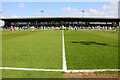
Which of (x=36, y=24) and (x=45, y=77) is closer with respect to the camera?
(x=45, y=77)

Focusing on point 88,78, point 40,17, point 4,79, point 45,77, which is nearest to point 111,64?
point 88,78

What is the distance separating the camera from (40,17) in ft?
477

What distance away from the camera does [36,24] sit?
153 m

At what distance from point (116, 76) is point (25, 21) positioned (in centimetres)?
14600

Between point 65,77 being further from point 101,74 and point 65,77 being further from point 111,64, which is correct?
point 111,64

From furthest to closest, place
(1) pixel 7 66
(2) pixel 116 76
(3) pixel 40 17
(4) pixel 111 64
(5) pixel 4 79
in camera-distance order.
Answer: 1. (3) pixel 40 17
2. (4) pixel 111 64
3. (1) pixel 7 66
4. (2) pixel 116 76
5. (5) pixel 4 79

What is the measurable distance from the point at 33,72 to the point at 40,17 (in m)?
137

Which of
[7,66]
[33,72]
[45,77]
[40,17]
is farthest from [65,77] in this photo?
[40,17]

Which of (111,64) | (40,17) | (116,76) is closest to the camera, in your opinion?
(116,76)

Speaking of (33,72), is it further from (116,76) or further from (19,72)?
(116,76)

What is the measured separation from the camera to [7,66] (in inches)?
432

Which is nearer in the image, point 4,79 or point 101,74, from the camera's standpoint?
point 4,79

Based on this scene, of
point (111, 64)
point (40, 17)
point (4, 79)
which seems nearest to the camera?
point (4, 79)

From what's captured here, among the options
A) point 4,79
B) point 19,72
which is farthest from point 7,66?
point 4,79
